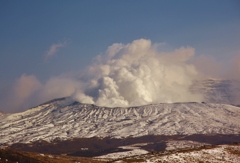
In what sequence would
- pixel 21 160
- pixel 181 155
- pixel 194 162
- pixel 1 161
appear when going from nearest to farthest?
pixel 1 161 < pixel 21 160 < pixel 194 162 < pixel 181 155

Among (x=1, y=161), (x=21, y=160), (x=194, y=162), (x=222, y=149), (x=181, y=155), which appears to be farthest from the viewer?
(x=222, y=149)

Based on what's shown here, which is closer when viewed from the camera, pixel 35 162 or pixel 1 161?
pixel 1 161

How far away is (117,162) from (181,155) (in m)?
12.4

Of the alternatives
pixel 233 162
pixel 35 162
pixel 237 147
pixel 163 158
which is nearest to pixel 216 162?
pixel 233 162

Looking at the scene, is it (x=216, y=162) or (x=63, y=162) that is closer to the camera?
(x=216, y=162)

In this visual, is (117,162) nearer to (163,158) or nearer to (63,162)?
(163,158)

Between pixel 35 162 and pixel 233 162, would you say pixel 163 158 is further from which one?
pixel 35 162

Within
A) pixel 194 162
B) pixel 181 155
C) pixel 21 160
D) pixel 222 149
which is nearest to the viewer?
pixel 21 160

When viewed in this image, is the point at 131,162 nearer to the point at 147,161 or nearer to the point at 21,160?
the point at 147,161

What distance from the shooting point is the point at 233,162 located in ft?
207

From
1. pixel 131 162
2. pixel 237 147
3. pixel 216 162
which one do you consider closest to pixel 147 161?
pixel 131 162

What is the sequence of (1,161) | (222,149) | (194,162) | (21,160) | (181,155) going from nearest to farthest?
(1,161) < (21,160) < (194,162) < (181,155) < (222,149)

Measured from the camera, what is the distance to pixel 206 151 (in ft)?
226

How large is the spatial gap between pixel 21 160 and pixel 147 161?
22.3m
